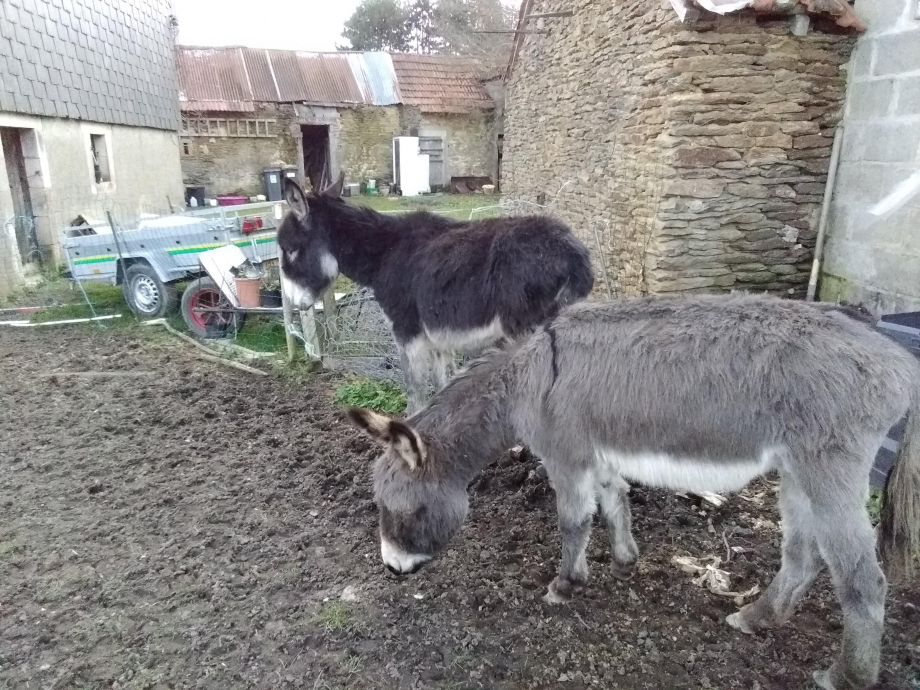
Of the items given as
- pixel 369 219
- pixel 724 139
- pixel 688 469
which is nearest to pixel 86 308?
pixel 369 219

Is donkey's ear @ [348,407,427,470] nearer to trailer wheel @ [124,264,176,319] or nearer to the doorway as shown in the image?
trailer wheel @ [124,264,176,319]

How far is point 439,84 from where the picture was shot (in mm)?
21891

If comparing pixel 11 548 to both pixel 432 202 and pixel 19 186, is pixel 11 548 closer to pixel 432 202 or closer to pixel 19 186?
pixel 19 186

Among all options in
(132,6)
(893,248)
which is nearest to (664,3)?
(893,248)

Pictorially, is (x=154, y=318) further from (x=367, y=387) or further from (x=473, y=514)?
(x=473, y=514)

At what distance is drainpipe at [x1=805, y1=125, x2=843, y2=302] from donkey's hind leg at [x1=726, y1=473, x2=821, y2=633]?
3.47 metres

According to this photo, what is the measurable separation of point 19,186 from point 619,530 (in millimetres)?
10914

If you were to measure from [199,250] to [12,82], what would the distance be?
4881mm

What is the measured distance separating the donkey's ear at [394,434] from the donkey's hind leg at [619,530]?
1.08 metres

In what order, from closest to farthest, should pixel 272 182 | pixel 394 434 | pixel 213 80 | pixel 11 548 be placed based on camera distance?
pixel 394 434
pixel 11 548
pixel 272 182
pixel 213 80

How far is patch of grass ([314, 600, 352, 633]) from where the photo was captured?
Answer: 113 inches

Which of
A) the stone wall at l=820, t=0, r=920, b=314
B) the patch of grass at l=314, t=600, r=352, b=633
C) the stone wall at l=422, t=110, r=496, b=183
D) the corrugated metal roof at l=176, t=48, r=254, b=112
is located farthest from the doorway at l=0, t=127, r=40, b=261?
the stone wall at l=422, t=110, r=496, b=183

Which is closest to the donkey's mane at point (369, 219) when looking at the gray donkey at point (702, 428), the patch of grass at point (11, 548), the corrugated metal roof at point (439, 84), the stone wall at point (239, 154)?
the gray donkey at point (702, 428)

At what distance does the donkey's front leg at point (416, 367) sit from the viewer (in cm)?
454
